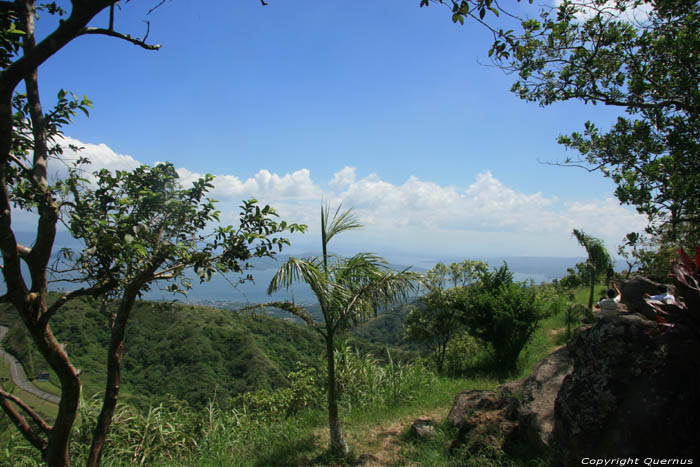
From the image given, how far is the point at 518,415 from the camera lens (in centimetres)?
465

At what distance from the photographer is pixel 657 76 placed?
5.73 metres

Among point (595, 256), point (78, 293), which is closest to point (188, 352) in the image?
point (595, 256)

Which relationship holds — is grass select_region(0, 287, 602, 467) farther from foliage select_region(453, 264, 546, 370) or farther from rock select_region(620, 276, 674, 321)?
rock select_region(620, 276, 674, 321)

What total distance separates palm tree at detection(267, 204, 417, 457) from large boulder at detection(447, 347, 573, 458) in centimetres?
175

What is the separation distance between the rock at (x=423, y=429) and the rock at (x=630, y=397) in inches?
81.4

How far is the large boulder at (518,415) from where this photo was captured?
168 inches

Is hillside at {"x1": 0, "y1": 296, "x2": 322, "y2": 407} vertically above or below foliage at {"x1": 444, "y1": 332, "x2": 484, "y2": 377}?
below

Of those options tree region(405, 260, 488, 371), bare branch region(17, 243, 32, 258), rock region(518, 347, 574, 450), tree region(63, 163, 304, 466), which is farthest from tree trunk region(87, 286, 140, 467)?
tree region(405, 260, 488, 371)

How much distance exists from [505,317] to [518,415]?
4.29m

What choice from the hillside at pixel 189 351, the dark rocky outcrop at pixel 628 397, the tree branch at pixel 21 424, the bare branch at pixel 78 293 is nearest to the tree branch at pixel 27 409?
the tree branch at pixel 21 424

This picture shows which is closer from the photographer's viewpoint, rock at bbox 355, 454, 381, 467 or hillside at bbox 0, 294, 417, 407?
rock at bbox 355, 454, 381, 467

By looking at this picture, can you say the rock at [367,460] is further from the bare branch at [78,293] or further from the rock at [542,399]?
the bare branch at [78,293]

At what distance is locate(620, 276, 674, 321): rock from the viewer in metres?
5.85

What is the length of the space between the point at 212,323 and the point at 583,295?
29743 millimetres
